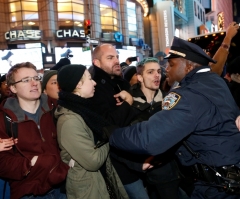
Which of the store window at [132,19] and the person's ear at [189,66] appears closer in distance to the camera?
the person's ear at [189,66]

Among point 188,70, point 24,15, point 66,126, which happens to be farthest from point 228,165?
point 24,15

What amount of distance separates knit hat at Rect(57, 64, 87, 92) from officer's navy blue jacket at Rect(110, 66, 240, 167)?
91 cm

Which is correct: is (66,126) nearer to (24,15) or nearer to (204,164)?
(204,164)

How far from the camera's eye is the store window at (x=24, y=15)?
28.5 metres

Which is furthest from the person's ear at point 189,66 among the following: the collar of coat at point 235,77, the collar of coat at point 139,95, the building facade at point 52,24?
the building facade at point 52,24

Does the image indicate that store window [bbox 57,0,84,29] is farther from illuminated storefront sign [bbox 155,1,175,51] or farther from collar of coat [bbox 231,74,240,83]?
collar of coat [bbox 231,74,240,83]

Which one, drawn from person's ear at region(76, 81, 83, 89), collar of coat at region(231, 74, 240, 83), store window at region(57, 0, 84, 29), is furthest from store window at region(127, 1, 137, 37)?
person's ear at region(76, 81, 83, 89)

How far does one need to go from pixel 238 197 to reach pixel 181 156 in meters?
0.64

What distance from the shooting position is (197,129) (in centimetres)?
237

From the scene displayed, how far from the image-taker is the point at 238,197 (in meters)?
2.55

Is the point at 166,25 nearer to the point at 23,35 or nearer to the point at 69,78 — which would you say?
the point at 23,35

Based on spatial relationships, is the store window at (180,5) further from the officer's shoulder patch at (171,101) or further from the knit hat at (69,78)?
the officer's shoulder patch at (171,101)

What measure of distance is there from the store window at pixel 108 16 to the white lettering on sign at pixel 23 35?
8.42 m

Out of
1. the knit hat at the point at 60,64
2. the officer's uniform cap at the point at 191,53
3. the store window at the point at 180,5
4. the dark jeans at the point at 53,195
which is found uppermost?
the store window at the point at 180,5
